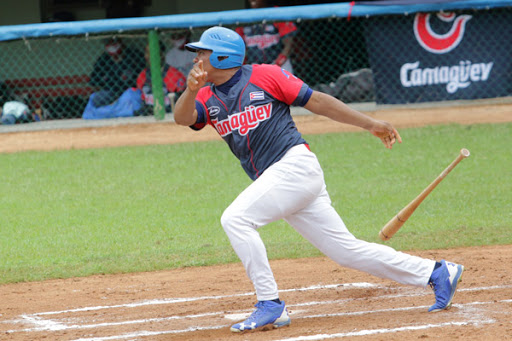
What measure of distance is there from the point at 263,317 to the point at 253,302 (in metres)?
0.92

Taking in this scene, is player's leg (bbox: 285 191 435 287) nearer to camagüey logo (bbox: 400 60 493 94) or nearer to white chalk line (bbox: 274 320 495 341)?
white chalk line (bbox: 274 320 495 341)

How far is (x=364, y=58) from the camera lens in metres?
11.6

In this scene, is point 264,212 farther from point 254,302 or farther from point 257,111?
point 254,302

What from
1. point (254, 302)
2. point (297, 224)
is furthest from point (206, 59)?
point (254, 302)

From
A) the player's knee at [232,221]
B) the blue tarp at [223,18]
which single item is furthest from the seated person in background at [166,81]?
the player's knee at [232,221]

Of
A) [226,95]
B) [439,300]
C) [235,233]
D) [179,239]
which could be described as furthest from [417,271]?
[179,239]

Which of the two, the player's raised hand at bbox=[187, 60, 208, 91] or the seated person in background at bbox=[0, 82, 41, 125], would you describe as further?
the seated person in background at bbox=[0, 82, 41, 125]

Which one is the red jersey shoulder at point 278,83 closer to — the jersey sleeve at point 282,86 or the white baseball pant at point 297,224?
the jersey sleeve at point 282,86

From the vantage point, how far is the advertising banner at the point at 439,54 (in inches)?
443

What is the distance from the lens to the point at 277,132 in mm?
4488

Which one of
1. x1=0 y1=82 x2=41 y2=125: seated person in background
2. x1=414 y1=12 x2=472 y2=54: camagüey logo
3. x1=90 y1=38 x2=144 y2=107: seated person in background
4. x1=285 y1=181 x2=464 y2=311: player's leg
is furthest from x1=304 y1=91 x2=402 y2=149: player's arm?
x1=0 y1=82 x2=41 y2=125: seated person in background

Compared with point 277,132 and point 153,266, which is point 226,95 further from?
point 153,266

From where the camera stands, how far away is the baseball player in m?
4.35

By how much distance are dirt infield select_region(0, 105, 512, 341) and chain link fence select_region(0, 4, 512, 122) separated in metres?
5.15
